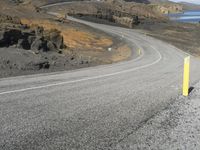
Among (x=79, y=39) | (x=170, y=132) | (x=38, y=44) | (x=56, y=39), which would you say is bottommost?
(x=79, y=39)

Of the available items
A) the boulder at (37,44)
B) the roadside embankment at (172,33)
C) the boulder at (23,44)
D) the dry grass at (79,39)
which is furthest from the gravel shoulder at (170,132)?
the roadside embankment at (172,33)

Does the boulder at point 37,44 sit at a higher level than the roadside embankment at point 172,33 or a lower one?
higher

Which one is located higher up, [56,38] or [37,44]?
[37,44]

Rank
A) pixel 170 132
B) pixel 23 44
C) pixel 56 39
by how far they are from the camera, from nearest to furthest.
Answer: pixel 170 132
pixel 23 44
pixel 56 39

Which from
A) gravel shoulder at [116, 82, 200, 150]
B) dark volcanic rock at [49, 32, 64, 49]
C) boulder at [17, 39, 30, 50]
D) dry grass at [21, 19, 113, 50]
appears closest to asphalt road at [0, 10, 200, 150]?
gravel shoulder at [116, 82, 200, 150]

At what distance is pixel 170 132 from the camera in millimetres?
6719

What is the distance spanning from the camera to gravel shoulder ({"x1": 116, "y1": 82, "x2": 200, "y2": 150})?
5.91 metres

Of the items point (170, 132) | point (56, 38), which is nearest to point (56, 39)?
point (56, 38)

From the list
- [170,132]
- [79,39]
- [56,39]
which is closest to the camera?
[170,132]

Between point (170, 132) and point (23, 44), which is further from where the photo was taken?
A: point (23, 44)

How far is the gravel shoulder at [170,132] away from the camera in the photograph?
5.91m

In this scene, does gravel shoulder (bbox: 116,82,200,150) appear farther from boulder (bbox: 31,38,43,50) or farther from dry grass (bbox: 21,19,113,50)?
dry grass (bbox: 21,19,113,50)

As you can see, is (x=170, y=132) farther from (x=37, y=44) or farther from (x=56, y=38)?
(x=56, y=38)

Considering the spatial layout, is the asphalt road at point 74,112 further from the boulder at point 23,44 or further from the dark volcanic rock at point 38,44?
the dark volcanic rock at point 38,44
